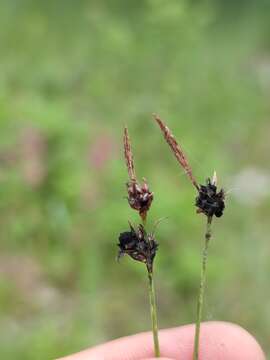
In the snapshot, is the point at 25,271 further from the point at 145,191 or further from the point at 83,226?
the point at 145,191

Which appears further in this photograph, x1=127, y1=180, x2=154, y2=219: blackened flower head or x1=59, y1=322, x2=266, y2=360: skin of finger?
x1=59, y1=322, x2=266, y2=360: skin of finger

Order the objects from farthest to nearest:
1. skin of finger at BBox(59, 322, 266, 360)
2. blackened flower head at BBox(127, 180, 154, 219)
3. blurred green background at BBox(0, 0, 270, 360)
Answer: blurred green background at BBox(0, 0, 270, 360) → skin of finger at BBox(59, 322, 266, 360) → blackened flower head at BBox(127, 180, 154, 219)

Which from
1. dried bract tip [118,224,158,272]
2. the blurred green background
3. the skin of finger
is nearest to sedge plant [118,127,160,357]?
dried bract tip [118,224,158,272]

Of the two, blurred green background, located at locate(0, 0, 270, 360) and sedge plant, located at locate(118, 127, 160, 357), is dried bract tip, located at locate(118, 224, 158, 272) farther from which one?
blurred green background, located at locate(0, 0, 270, 360)

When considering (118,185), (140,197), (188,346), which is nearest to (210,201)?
(140,197)

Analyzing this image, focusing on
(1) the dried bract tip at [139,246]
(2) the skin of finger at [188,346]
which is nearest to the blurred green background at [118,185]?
(2) the skin of finger at [188,346]

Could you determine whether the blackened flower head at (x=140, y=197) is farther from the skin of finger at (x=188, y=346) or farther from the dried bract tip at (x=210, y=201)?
the skin of finger at (x=188, y=346)

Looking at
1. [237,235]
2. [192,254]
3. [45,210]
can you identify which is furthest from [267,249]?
[45,210]
